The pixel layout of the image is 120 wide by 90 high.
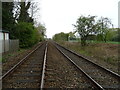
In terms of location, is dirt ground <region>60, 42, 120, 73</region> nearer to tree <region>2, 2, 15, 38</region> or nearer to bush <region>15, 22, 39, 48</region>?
bush <region>15, 22, 39, 48</region>

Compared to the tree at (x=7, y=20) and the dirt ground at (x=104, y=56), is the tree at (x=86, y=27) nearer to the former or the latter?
the dirt ground at (x=104, y=56)

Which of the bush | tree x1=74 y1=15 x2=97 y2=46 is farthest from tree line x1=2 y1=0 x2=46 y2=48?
tree x1=74 y1=15 x2=97 y2=46

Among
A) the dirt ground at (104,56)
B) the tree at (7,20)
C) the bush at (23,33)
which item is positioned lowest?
the dirt ground at (104,56)

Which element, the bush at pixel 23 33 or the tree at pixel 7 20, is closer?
the bush at pixel 23 33

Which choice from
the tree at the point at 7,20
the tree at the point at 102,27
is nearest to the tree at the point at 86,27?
the tree at the point at 102,27

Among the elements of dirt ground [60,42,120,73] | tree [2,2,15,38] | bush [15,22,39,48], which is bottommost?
dirt ground [60,42,120,73]

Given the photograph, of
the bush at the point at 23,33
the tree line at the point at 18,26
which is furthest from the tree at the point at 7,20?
the bush at the point at 23,33

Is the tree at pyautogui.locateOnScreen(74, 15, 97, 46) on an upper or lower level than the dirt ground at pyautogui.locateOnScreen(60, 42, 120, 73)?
upper

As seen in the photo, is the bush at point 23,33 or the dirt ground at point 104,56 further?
the bush at point 23,33

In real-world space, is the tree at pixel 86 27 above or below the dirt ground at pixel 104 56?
above

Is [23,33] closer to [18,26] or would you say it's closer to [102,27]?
[18,26]

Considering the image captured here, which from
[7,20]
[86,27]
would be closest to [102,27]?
[86,27]

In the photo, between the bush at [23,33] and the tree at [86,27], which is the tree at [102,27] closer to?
the tree at [86,27]

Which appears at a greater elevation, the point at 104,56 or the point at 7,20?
the point at 7,20
